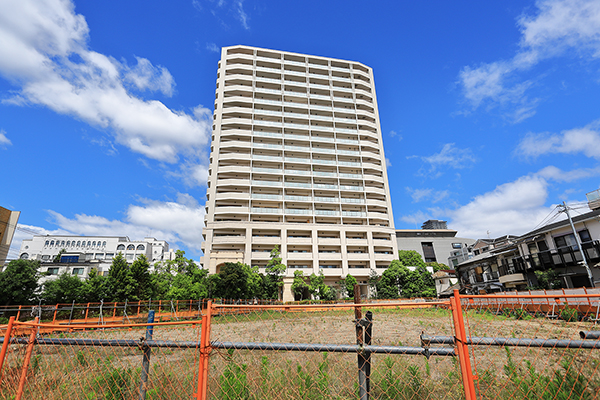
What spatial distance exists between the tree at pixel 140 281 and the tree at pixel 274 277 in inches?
631

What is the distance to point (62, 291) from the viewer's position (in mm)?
23328

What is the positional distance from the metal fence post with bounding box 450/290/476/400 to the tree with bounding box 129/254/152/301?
28310 millimetres

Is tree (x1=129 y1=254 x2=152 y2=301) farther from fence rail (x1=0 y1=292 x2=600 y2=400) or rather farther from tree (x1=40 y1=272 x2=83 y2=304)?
fence rail (x1=0 y1=292 x2=600 y2=400)

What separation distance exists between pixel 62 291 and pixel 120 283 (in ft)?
13.2

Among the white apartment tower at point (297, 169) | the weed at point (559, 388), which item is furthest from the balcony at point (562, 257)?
the weed at point (559, 388)

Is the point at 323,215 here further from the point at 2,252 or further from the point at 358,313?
the point at 358,313

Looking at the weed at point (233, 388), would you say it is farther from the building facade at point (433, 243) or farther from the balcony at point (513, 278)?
the building facade at point (433, 243)

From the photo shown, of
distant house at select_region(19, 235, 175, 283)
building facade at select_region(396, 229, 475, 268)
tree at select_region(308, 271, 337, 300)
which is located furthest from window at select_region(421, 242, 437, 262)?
distant house at select_region(19, 235, 175, 283)

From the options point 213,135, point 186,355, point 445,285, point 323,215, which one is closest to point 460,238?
point 445,285

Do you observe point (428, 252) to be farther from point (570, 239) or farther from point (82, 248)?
point (82, 248)

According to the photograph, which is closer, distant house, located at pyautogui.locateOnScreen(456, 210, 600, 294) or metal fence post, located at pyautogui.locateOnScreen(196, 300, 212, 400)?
metal fence post, located at pyautogui.locateOnScreen(196, 300, 212, 400)

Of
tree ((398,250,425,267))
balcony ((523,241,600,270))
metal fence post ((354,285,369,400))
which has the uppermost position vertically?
tree ((398,250,425,267))

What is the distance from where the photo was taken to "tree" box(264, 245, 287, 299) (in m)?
40.2

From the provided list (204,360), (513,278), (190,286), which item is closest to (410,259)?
(513,278)
